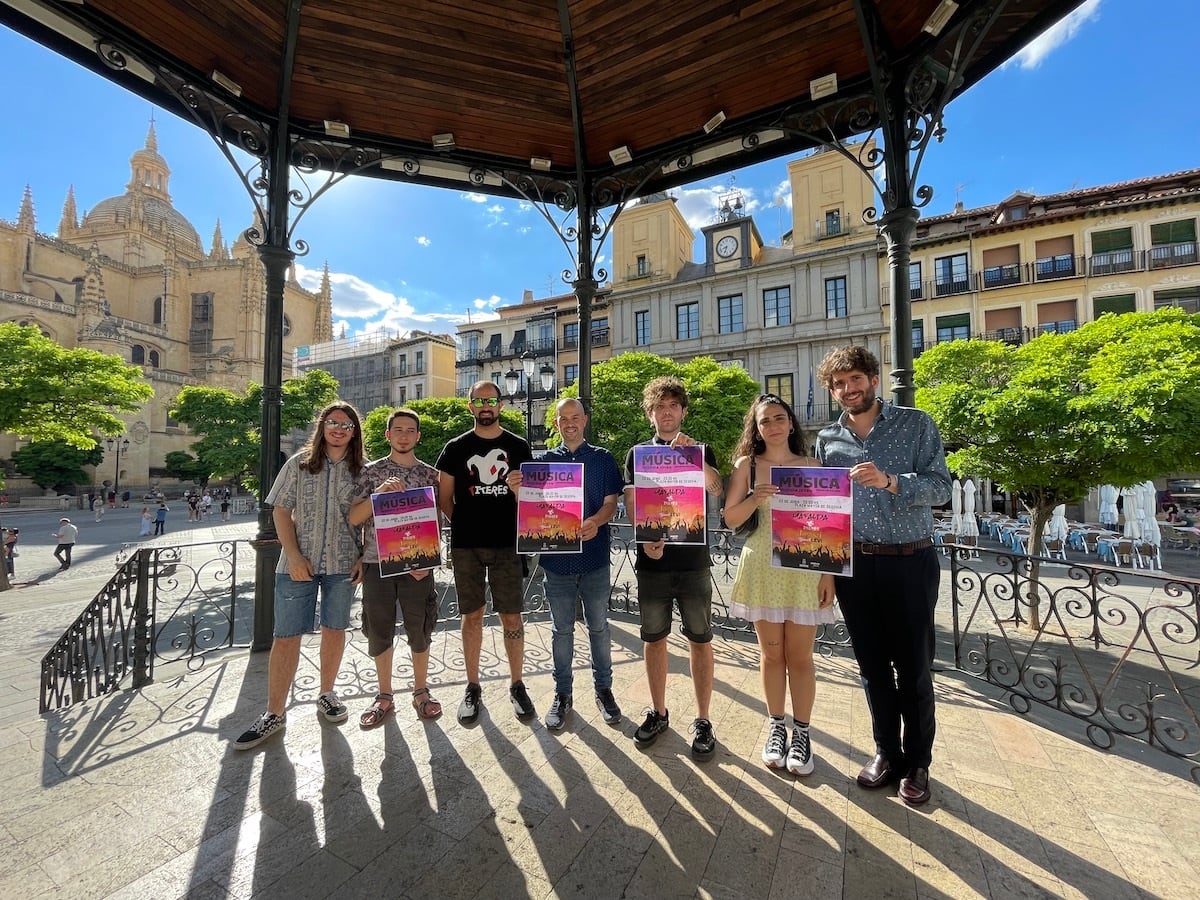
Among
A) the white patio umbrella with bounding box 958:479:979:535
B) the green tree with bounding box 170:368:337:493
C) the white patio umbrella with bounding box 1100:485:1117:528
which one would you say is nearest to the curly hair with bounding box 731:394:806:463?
the green tree with bounding box 170:368:337:493

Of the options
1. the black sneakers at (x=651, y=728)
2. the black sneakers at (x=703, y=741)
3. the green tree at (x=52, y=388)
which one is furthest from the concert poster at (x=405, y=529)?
the green tree at (x=52, y=388)

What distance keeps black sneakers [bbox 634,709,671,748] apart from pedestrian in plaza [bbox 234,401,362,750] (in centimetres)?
205

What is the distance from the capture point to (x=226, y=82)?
436 cm

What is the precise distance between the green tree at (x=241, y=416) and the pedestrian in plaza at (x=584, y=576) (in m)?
13.2

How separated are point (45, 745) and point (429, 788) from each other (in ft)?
8.85

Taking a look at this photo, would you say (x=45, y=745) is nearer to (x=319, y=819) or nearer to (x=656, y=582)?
(x=319, y=819)

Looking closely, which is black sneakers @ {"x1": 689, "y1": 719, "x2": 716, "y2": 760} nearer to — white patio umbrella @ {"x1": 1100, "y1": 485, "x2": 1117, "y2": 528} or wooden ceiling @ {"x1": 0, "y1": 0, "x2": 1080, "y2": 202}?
wooden ceiling @ {"x1": 0, "y1": 0, "x2": 1080, "y2": 202}

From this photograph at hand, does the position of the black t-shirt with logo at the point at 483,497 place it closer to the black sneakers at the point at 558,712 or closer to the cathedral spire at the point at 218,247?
the black sneakers at the point at 558,712

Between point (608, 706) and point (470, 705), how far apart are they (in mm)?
963

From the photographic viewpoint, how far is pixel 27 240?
4975 centimetres

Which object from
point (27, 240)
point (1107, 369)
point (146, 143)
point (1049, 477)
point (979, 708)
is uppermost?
point (146, 143)

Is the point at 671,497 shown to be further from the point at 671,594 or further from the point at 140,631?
the point at 140,631

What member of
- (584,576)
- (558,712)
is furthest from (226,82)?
(558,712)

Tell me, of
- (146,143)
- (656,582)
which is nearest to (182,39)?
(656,582)
